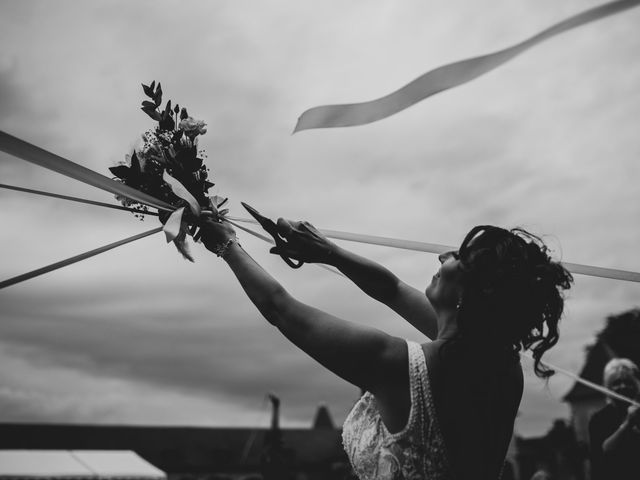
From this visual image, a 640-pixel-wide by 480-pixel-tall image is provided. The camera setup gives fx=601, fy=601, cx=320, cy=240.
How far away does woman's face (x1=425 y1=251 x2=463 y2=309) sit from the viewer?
212 centimetres

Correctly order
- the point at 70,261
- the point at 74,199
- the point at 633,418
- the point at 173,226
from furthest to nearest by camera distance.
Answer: the point at 633,418 → the point at 74,199 → the point at 70,261 → the point at 173,226

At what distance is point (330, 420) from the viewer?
186ft

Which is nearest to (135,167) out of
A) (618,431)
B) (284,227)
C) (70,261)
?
(70,261)

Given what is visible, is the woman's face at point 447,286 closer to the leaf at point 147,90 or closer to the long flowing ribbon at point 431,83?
the long flowing ribbon at point 431,83

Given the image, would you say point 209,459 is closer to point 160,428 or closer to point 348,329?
point 160,428

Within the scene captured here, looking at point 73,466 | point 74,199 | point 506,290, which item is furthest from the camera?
point 73,466

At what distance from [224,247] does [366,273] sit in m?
0.69

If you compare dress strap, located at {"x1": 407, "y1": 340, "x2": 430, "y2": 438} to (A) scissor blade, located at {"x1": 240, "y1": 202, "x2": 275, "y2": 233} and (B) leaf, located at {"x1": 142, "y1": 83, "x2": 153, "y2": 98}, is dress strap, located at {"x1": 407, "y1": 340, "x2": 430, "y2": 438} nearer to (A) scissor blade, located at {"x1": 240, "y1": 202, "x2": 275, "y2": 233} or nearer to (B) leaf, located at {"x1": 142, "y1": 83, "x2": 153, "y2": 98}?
(A) scissor blade, located at {"x1": 240, "y1": 202, "x2": 275, "y2": 233}

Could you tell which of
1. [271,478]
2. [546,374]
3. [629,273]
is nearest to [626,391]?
[629,273]

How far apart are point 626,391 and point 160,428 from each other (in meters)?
43.2

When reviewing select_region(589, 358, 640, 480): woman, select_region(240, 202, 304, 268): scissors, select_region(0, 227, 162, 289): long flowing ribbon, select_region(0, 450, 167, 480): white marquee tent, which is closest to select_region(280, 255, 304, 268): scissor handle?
select_region(240, 202, 304, 268): scissors

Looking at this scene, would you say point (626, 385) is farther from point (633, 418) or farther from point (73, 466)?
point (73, 466)

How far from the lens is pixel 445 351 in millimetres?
1966

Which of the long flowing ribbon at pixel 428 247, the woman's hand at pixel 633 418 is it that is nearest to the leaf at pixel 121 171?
the long flowing ribbon at pixel 428 247
